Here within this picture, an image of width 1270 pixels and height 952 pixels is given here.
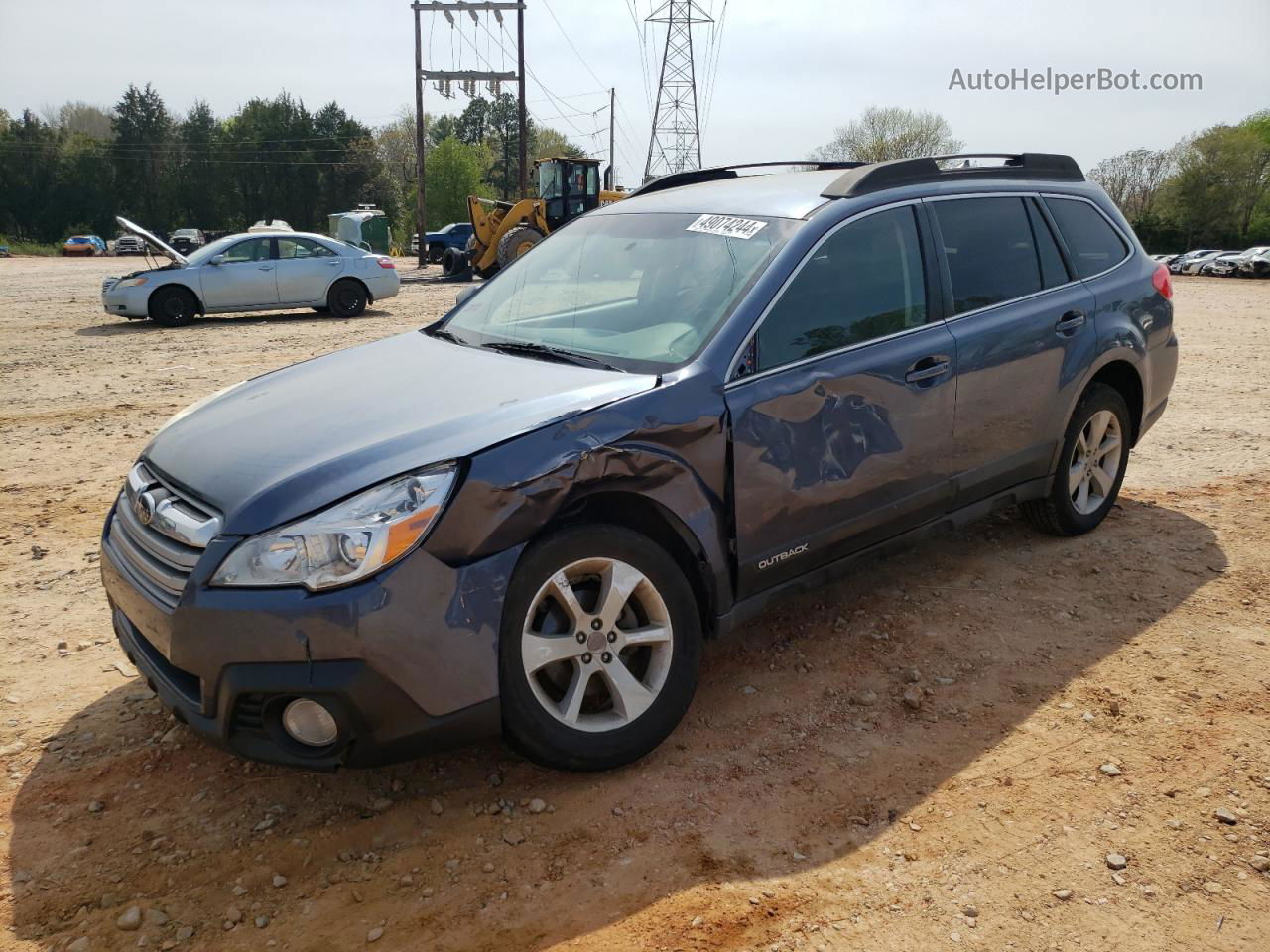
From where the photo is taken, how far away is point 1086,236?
4.75 metres

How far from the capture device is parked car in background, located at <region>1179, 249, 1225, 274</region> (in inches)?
1705

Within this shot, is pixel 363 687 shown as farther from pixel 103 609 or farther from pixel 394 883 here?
pixel 103 609

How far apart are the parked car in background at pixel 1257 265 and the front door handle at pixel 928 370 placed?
44049 millimetres

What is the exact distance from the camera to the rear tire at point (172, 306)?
578 inches

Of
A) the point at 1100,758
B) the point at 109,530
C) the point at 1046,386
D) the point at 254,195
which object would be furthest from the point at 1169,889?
the point at 254,195

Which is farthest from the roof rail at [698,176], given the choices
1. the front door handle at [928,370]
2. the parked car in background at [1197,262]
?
the parked car in background at [1197,262]

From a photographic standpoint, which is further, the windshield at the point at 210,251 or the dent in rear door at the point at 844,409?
the windshield at the point at 210,251

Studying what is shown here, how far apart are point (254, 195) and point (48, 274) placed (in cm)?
4960

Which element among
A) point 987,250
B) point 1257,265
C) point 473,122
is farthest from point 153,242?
point 473,122

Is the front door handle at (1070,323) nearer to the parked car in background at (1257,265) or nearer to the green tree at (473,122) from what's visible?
the parked car in background at (1257,265)

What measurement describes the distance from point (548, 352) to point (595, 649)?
3.77 ft

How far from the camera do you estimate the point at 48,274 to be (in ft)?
100

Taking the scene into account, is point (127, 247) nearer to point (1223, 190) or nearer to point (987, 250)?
point (987, 250)

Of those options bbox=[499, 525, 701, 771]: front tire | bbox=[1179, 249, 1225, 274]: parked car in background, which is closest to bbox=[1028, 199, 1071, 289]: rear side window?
bbox=[499, 525, 701, 771]: front tire
